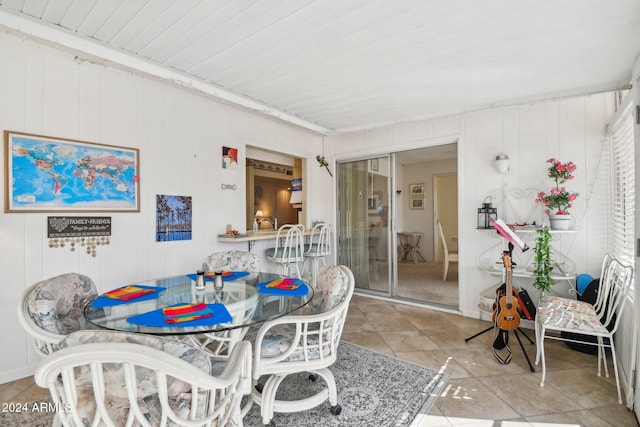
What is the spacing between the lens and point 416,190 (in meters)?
7.85

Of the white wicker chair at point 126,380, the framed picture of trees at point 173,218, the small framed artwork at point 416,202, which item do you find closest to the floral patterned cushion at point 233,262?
the framed picture of trees at point 173,218

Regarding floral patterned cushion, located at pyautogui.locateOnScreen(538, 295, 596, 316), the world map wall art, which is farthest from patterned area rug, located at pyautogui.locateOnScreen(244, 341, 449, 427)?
the world map wall art

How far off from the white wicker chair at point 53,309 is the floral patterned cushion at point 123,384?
1.88 feet

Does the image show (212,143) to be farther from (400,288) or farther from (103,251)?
(400,288)

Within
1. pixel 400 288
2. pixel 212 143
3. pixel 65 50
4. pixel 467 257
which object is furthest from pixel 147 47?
pixel 400 288

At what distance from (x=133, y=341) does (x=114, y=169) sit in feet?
8.20

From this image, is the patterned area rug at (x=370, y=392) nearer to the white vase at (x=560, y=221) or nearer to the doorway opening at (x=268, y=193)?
the white vase at (x=560, y=221)

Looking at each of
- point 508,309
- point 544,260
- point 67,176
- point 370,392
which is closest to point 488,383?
point 508,309

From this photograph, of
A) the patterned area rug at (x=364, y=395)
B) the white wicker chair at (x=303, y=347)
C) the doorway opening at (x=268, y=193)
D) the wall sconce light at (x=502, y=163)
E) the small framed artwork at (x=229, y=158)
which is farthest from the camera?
the doorway opening at (x=268, y=193)

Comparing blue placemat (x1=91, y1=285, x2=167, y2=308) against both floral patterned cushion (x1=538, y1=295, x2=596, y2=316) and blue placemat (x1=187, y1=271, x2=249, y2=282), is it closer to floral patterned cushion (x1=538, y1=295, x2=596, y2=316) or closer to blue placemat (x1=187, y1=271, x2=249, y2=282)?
blue placemat (x1=187, y1=271, x2=249, y2=282)

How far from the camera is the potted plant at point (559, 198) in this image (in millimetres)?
3037

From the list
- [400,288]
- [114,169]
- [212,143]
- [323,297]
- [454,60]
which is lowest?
[400,288]

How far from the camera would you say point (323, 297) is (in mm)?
2031

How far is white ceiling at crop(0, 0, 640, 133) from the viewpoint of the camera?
1.90 meters
